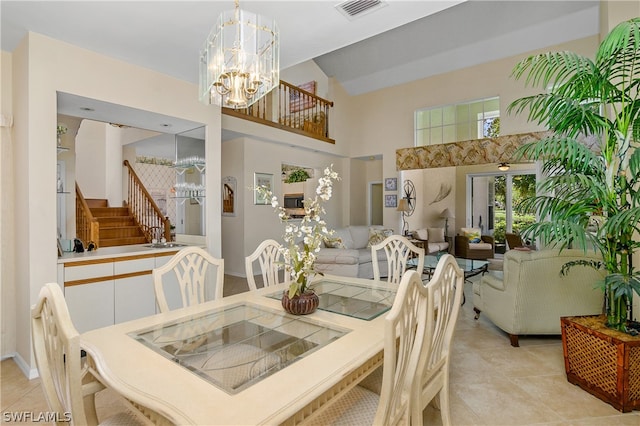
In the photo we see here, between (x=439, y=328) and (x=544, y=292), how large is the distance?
2.20m

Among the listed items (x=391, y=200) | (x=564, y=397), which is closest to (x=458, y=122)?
(x=391, y=200)

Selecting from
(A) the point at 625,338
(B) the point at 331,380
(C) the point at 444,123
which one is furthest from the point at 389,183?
(B) the point at 331,380

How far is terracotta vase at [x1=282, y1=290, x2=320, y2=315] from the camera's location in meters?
1.73

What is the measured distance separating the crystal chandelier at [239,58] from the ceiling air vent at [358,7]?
1.90 feet

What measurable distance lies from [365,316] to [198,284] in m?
1.22

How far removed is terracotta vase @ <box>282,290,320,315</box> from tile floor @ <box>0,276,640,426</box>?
1.07 metres

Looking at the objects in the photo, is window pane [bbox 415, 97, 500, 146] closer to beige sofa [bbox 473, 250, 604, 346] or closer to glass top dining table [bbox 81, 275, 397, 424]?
beige sofa [bbox 473, 250, 604, 346]

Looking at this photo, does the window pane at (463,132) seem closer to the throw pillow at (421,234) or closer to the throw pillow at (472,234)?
the throw pillow at (421,234)

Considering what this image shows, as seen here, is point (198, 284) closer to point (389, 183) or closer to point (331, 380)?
point (331, 380)

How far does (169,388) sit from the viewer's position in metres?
1.04

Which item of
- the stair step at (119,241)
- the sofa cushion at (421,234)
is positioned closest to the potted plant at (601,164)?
the sofa cushion at (421,234)

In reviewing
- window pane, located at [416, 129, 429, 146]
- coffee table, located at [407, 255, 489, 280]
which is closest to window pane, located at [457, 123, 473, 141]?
window pane, located at [416, 129, 429, 146]

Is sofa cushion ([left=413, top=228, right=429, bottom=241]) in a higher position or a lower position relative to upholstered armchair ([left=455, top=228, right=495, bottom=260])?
higher

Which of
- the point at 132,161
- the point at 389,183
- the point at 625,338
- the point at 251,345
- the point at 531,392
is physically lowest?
the point at 531,392
